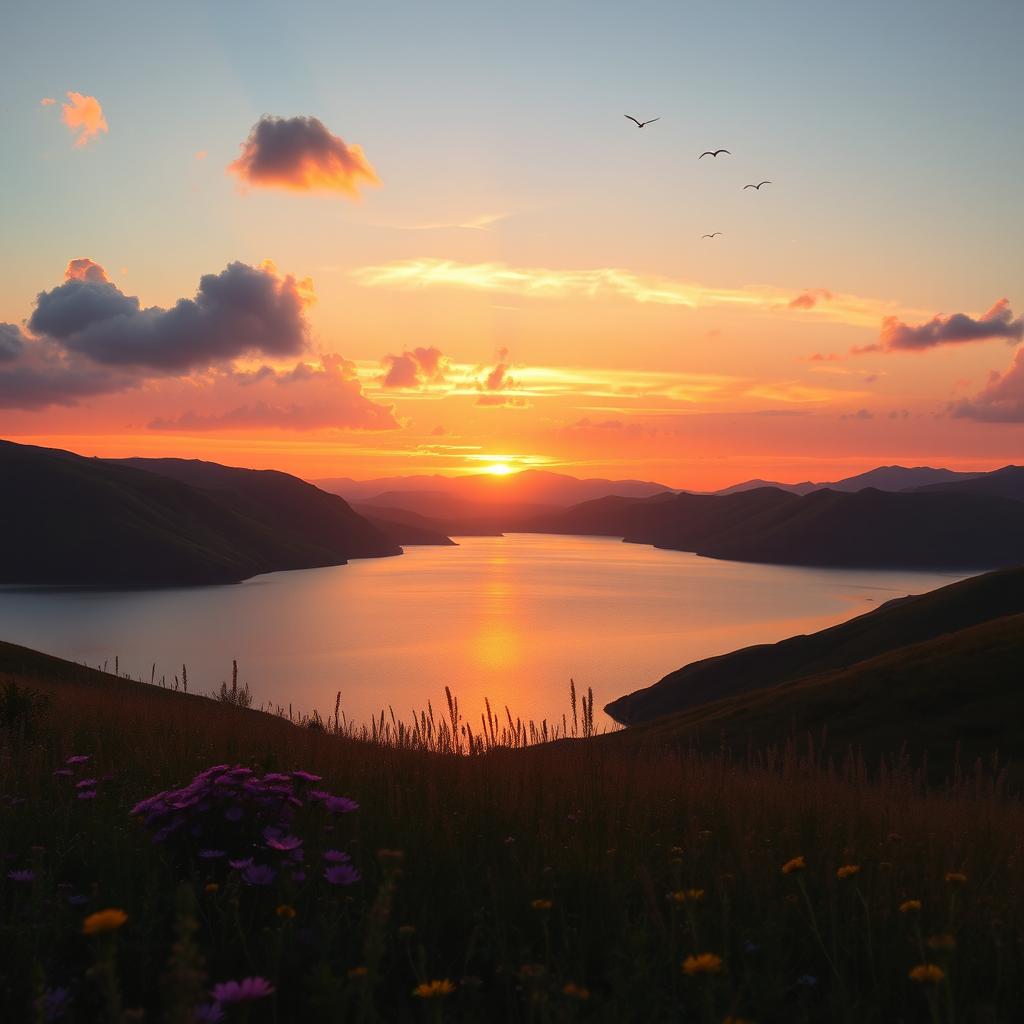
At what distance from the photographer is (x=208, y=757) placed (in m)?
8.19

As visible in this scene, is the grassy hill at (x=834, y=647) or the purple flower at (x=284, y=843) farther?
the grassy hill at (x=834, y=647)

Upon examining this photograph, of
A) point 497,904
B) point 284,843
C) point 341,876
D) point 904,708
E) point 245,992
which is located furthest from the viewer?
point 904,708

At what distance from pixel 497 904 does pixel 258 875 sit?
1306mm

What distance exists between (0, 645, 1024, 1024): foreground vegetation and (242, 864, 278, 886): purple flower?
22 mm

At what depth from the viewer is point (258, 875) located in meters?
4.59

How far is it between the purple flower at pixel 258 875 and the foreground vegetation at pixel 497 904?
0.02 m

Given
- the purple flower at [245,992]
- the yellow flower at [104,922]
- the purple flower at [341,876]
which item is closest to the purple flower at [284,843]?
the purple flower at [341,876]

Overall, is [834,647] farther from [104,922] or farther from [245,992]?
[104,922]

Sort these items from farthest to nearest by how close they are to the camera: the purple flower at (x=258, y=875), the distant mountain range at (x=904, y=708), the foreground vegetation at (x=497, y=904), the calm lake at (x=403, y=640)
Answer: the calm lake at (x=403, y=640) → the distant mountain range at (x=904, y=708) → the purple flower at (x=258, y=875) → the foreground vegetation at (x=497, y=904)

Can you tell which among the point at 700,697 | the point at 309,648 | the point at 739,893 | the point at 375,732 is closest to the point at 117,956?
the point at 739,893

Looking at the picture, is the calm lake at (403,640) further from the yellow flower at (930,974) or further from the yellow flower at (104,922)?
the yellow flower at (104,922)

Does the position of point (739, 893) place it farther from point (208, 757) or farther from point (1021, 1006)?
point (208, 757)

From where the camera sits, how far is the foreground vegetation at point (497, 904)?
12.7ft

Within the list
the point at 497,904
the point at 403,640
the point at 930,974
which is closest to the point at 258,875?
the point at 497,904
